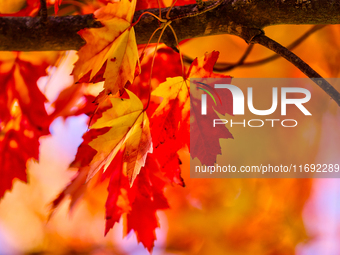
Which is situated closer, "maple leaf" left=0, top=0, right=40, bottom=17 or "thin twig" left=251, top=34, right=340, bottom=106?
"thin twig" left=251, top=34, right=340, bottom=106

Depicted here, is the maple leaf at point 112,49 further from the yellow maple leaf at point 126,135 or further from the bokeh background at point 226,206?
the bokeh background at point 226,206

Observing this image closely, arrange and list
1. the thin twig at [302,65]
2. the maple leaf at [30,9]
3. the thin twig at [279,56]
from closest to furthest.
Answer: the thin twig at [302,65] < the maple leaf at [30,9] < the thin twig at [279,56]

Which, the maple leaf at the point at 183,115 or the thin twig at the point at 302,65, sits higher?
the thin twig at the point at 302,65

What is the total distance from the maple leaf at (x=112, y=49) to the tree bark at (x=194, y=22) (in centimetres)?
5

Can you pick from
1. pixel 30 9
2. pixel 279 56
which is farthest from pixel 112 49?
pixel 279 56

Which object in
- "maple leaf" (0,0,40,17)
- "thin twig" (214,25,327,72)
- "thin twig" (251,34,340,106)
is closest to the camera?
"thin twig" (251,34,340,106)

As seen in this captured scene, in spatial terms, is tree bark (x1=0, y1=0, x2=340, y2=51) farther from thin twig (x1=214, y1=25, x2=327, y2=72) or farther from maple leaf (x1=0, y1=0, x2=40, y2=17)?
thin twig (x1=214, y1=25, x2=327, y2=72)

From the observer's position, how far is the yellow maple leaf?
201mm

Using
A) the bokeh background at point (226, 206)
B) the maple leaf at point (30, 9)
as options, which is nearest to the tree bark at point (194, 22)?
the maple leaf at point (30, 9)

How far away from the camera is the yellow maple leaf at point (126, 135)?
201 millimetres

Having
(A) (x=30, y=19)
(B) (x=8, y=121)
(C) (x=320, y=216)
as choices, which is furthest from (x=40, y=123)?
(C) (x=320, y=216)

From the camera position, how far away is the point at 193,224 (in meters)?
0.64

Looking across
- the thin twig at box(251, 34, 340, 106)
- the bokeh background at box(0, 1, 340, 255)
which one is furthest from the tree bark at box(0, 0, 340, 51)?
the bokeh background at box(0, 1, 340, 255)

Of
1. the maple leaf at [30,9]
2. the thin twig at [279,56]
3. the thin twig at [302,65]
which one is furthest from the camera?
the thin twig at [279,56]
